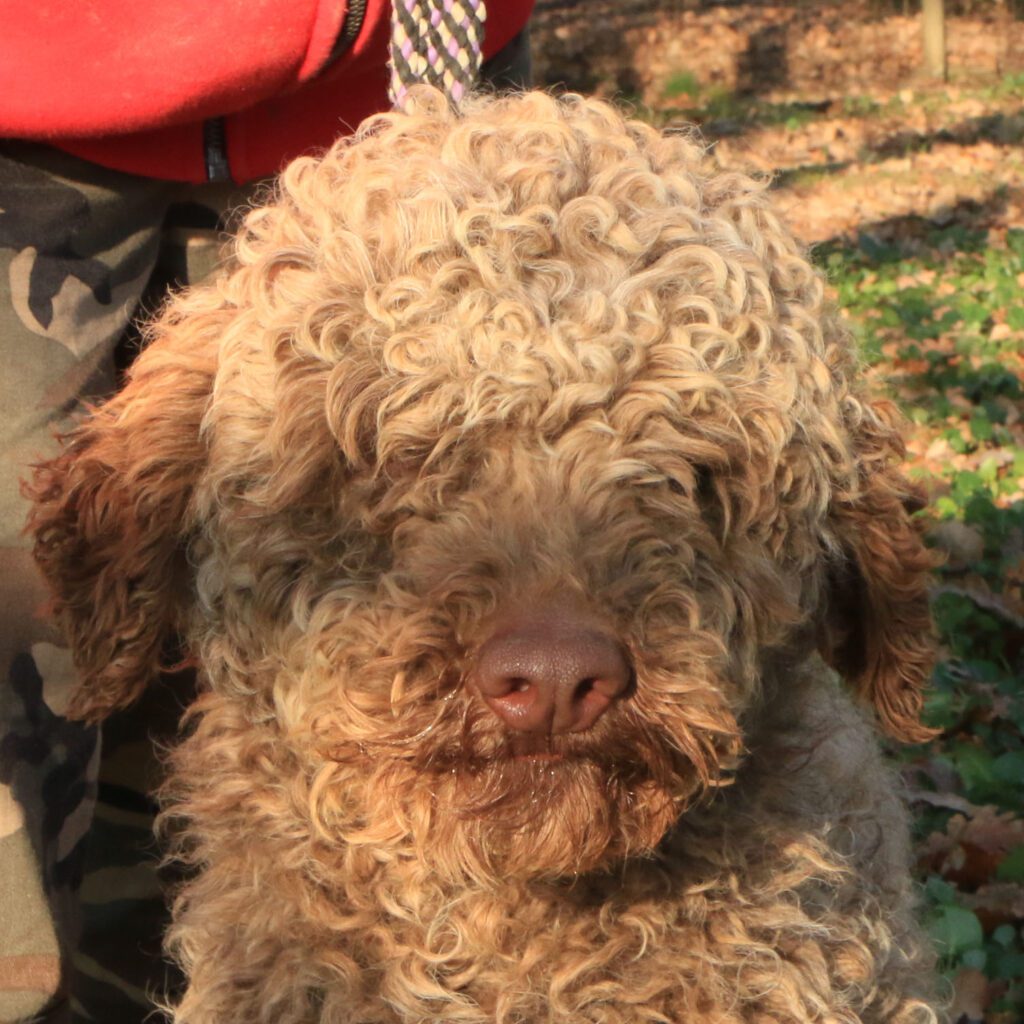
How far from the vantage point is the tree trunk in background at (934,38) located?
21172mm

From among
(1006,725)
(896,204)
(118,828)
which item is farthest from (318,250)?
(896,204)

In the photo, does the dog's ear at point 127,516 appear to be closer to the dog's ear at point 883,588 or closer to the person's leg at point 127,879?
the person's leg at point 127,879

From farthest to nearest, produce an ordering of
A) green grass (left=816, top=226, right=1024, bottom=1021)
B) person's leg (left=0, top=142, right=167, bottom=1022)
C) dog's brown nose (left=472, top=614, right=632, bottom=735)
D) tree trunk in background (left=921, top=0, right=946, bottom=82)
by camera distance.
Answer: tree trunk in background (left=921, top=0, right=946, bottom=82) → green grass (left=816, top=226, right=1024, bottom=1021) → person's leg (left=0, top=142, right=167, bottom=1022) → dog's brown nose (left=472, top=614, right=632, bottom=735)

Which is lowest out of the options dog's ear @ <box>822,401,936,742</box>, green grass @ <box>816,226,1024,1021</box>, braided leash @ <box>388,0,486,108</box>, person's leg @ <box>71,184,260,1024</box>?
green grass @ <box>816,226,1024,1021</box>

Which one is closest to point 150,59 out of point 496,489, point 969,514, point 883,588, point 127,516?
point 127,516

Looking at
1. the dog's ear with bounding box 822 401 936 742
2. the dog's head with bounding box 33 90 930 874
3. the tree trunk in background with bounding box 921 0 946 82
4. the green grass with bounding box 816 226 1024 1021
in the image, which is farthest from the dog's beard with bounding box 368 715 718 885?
the tree trunk in background with bounding box 921 0 946 82

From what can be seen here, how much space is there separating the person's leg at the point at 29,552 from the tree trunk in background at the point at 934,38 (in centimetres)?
1985

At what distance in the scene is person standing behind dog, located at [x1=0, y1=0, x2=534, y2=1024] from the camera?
121 inches

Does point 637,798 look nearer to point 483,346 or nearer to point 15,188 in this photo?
point 483,346

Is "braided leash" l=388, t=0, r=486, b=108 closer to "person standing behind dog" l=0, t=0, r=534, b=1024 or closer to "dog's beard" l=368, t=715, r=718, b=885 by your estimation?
"person standing behind dog" l=0, t=0, r=534, b=1024

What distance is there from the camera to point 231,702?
9.70ft

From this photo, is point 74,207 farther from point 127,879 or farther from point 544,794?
point 127,879

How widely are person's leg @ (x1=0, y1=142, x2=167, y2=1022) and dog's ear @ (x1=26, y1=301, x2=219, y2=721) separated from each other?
0.16 m

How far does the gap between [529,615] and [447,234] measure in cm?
72
